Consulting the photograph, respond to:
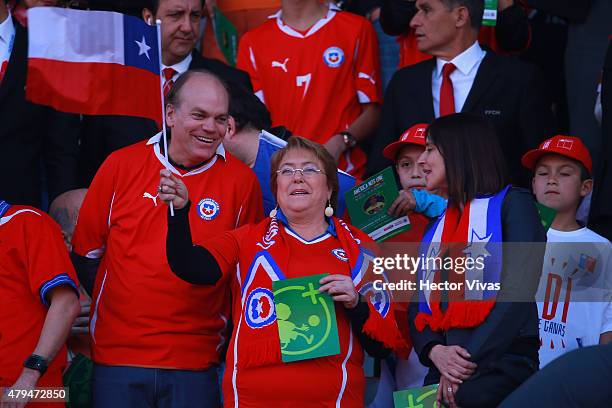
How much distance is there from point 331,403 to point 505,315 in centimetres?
84

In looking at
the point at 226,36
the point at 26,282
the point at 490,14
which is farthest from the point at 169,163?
the point at 490,14

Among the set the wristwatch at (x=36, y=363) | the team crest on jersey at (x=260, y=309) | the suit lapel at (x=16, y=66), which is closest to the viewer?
the team crest on jersey at (x=260, y=309)

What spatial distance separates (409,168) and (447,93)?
0.67 metres

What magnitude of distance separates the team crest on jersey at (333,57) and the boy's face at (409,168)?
1.05m

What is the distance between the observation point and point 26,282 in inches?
202

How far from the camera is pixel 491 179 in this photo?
192 inches

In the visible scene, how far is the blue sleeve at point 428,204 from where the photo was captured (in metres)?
5.52

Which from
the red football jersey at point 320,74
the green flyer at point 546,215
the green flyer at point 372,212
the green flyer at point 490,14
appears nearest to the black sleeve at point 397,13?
the red football jersey at point 320,74

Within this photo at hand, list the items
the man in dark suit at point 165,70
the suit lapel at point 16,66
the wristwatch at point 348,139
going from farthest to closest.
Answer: the wristwatch at point 348,139
the man in dark suit at point 165,70
the suit lapel at point 16,66

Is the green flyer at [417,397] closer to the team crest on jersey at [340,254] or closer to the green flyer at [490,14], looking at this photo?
the team crest on jersey at [340,254]

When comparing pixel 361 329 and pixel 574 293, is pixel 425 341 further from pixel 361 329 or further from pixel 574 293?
pixel 574 293

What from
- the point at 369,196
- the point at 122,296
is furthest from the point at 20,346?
the point at 369,196

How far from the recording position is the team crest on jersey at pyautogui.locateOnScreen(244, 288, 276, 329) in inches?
189

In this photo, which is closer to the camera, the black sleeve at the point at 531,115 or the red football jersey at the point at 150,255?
the red football jersey at the point at 150,255
